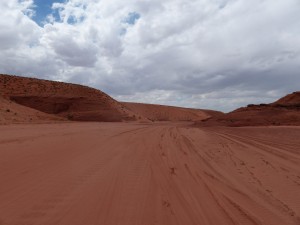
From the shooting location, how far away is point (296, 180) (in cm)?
738

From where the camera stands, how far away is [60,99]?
4356 cm

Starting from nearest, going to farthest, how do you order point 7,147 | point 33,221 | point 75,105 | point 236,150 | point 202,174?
1. point 33,221
2. point 202,174
3. point 7,147
4. point 236,150
5. point 75,105

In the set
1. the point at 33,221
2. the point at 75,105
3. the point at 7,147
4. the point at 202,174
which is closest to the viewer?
the point at 33,221

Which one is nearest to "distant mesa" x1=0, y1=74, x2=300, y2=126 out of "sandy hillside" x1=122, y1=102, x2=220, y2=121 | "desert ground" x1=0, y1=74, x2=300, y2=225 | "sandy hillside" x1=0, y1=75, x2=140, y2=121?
"sandy hillside" x1=0, y1=75, x2=140, y2=121

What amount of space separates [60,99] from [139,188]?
3958 cm

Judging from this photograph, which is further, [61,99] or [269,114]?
[61,99]

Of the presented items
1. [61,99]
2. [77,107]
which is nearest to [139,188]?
[77,107]

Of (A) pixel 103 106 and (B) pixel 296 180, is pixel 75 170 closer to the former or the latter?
(B) pixel 296 180

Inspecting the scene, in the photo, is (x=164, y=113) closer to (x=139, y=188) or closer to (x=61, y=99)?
(x=61, y=99)

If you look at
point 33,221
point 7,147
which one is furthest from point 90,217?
point 7,147

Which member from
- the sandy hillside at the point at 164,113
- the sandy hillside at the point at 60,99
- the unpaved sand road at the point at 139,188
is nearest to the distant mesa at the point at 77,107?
the sandy hillside at the point at 60,99

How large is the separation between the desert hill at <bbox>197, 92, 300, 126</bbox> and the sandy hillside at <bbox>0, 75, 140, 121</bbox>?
54.6 ft

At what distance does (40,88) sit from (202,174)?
→ 137ft

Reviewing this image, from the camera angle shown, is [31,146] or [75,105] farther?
[75,105]
